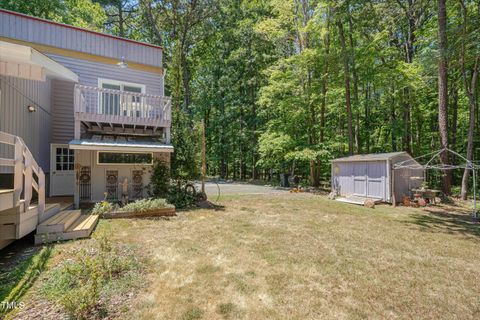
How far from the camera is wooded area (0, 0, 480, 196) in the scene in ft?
39.0

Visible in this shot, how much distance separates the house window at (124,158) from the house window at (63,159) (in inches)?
87.8

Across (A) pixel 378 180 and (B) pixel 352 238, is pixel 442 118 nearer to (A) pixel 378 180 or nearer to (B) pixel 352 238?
(A) pixel 378 180

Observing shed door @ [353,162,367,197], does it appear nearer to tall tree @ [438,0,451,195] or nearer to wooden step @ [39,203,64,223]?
tall tree @ [438,0,451,195]

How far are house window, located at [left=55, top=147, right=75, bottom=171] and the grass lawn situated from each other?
506 centimetres

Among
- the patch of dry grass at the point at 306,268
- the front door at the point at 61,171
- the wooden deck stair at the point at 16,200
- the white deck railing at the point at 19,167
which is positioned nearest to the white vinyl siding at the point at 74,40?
the front door at the point at 61,171

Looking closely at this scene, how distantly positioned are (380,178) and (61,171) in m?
13.3

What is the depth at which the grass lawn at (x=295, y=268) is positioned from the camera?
118 inches

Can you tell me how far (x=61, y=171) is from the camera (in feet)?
32.5

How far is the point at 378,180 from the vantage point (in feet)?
36.0

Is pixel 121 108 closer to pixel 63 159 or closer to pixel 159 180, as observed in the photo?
pixel 159 180

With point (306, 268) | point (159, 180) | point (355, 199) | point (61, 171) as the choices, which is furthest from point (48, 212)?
point (355, 199)

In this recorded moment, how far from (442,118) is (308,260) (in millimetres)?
11375

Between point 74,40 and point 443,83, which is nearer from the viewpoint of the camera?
point 74,40

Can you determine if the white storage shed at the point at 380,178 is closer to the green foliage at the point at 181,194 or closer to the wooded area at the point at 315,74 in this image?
the wooded area at the point at 315,74
